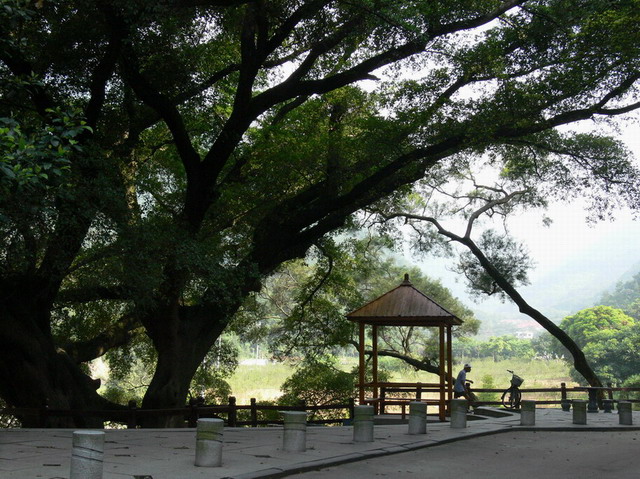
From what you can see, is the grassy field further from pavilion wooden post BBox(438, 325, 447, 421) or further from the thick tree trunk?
the thick tree trunk

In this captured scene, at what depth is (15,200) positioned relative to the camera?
11117 mm

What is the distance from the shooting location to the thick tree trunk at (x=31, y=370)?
14.9 metres

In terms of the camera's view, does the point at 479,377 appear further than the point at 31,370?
Yes

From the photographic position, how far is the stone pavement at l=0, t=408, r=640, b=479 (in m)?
8.60

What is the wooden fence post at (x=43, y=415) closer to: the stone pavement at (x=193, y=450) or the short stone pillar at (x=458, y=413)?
the stone pavement at (x=193, y=450)

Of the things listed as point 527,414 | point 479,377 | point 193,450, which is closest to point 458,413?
point 527,414

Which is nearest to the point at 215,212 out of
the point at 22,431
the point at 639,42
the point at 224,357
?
the point at 224,357

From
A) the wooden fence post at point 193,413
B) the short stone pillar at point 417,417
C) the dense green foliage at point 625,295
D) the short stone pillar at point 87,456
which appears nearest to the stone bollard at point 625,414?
the short stone pillar at point 417,417

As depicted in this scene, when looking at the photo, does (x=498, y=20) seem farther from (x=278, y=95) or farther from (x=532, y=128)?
(x=278, y=95)

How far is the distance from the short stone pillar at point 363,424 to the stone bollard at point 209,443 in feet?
12.5

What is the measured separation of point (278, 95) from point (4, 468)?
11.1 meters

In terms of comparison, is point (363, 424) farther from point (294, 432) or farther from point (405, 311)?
point (405, 311)

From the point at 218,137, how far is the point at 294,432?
8.89m

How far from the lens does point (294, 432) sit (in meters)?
11.0
